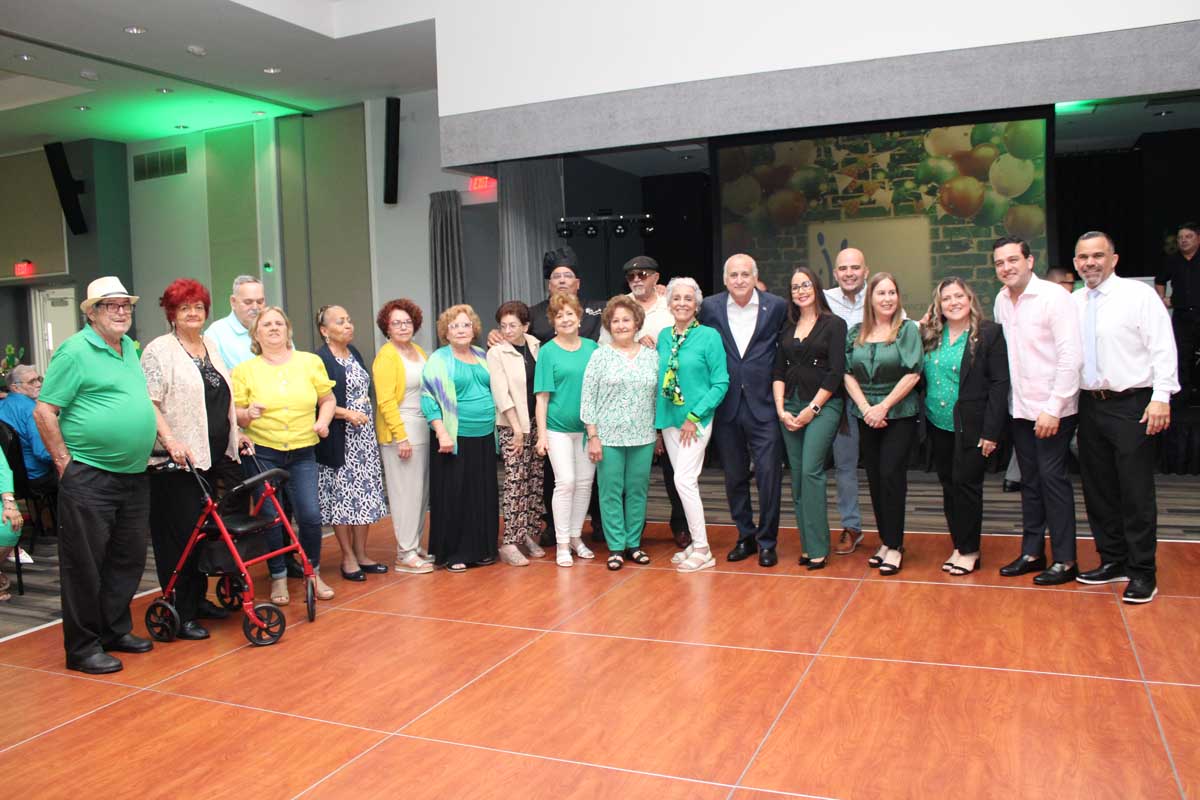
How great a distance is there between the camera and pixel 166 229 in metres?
13.9

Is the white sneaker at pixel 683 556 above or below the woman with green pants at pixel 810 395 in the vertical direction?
below

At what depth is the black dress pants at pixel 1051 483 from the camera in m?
4.73

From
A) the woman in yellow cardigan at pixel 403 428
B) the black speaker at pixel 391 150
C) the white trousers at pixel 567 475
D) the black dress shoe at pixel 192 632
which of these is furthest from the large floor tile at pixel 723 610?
the black speaker at pixel 391 150

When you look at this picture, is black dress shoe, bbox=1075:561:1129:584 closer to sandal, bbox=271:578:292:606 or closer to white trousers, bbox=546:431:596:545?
white trousers, bbox=546:431:596:545

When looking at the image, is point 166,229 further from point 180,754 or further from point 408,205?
point 180,754

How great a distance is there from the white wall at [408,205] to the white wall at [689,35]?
125 inches

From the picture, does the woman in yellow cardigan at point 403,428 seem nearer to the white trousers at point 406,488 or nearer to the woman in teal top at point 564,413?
the white trousers at point 406,488

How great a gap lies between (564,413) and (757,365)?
3.64 ft

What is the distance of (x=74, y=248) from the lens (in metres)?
14.1

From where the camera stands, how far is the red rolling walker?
433 cm

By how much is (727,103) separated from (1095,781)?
611 cm

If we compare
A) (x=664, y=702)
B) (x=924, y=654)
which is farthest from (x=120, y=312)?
(x=924, y=654)

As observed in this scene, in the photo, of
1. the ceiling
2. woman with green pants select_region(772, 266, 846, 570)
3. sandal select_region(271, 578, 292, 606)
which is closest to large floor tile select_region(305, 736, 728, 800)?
sandal select_region(271, 578, 292, 606)

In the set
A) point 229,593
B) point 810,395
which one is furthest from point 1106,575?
point 229,593
